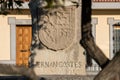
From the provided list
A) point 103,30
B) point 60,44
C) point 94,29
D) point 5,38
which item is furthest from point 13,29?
point 60,44

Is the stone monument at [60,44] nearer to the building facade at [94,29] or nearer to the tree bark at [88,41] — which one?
the tree bark at [88,41]

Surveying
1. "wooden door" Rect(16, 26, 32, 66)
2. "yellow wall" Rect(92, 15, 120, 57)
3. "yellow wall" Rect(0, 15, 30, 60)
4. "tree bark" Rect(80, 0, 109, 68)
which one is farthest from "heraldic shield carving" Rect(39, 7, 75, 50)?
"yellow wall" Rect(92, 15, 120, 57)

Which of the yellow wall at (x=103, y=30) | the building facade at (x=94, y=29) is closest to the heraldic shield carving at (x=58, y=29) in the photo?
the building facade at (x=94, y=29)

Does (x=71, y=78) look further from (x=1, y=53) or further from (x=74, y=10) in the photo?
(x=1, y=53)

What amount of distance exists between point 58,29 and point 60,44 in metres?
0.38

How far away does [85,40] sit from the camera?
20.5 feet

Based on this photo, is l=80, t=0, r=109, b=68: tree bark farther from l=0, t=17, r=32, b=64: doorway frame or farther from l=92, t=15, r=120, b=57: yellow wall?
l=92, t=15, r=120, b=57: yellow wall

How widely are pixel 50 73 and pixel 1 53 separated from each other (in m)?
11.4

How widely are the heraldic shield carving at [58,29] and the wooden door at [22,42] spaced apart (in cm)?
1118

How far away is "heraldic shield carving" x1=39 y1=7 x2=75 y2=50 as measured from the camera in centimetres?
1259

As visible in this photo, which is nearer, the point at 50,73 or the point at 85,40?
the point at 85,40

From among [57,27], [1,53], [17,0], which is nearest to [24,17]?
[1,53]

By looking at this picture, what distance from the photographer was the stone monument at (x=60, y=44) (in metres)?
12.6

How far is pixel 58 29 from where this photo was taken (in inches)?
500
